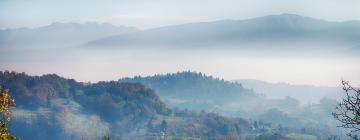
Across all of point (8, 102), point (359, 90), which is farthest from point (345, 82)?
point (8, 102)

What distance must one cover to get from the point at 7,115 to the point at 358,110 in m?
22.4

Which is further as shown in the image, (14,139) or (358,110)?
(14,139)

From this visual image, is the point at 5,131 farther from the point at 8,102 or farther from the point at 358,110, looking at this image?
the point at 358,110

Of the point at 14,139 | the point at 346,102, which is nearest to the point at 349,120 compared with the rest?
the point at 346,102

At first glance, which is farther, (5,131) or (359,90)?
(5,131)

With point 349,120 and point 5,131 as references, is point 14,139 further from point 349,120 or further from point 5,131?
point 349,120

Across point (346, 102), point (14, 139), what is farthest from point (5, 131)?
point (346, 102)

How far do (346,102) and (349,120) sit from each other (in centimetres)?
114

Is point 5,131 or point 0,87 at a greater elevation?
point 0,87

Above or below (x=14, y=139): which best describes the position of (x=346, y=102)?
above

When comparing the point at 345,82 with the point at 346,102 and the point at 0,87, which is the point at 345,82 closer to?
the point at 346,102

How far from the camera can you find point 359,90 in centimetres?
3148

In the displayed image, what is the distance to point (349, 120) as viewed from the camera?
3291cm

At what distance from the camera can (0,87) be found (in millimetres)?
37125
